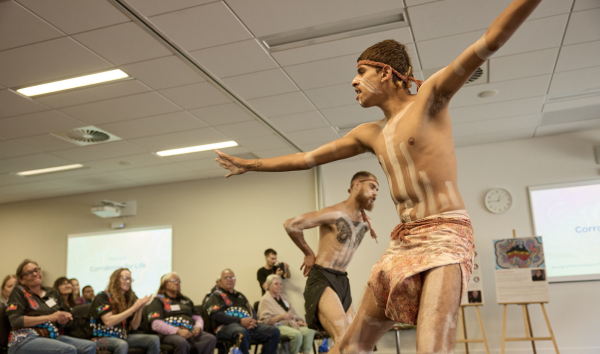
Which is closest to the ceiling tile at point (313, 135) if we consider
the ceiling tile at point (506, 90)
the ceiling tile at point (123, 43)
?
the ceiling tile at point (506, 90)

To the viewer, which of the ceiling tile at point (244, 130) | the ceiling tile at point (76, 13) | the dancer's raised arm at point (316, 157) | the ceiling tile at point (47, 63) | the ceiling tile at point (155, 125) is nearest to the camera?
the dancer's raised arm at point (316, 157)

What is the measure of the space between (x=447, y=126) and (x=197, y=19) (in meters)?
2.69

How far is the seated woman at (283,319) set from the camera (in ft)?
A: 20.3

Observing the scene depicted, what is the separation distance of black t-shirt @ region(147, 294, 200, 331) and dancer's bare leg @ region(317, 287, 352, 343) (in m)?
3.00

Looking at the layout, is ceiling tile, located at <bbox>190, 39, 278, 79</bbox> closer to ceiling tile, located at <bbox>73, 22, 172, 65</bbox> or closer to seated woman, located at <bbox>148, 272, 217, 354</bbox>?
ceiling tile, located at <bbox>73, 22, 172, 65</bbox>

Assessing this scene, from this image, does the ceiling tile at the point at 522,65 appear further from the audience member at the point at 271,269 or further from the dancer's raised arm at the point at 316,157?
the audience member at the point at 271,269

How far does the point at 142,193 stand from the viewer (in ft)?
30.3

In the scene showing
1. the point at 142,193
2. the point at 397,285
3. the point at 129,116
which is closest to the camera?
the point at 397,285

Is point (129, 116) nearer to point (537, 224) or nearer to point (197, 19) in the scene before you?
point (197, 19)

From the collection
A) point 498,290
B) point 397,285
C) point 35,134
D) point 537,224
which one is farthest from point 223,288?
point 397,285

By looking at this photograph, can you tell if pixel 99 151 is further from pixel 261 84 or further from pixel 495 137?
pixel 495 137

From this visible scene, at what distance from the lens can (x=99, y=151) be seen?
6984 millimetres

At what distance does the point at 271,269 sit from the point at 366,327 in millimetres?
6266

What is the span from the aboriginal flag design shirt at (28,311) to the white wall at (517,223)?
172 inches
